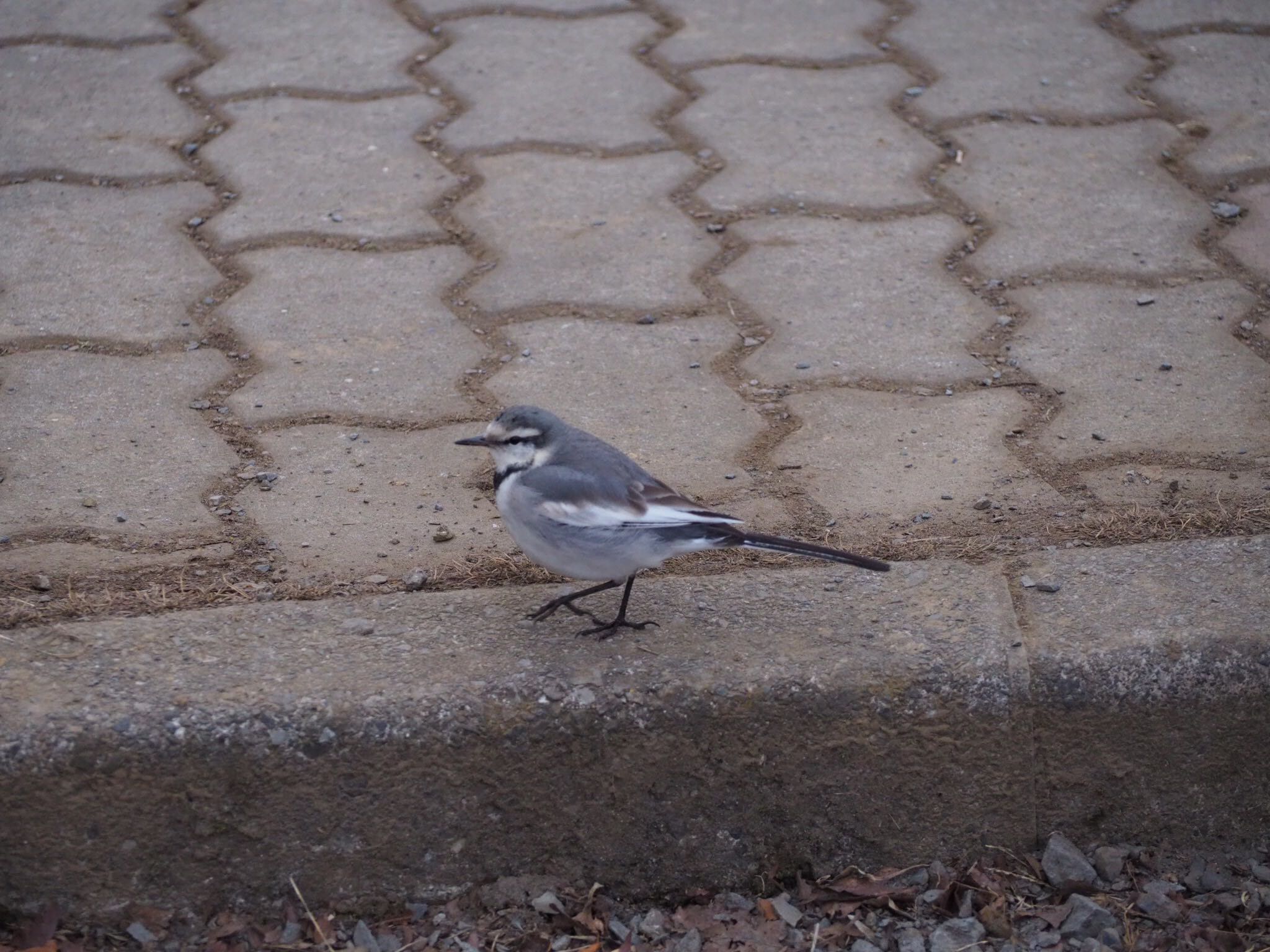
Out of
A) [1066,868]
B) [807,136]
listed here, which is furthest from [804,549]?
[807,136]

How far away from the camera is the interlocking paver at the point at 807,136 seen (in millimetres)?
3900

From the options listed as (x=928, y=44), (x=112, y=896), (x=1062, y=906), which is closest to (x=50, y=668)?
(x=112, y=896)

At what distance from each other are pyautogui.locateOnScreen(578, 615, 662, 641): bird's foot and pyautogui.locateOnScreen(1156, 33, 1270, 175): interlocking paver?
7.82 feet

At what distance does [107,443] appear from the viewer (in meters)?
2.89

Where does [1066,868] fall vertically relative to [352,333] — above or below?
below

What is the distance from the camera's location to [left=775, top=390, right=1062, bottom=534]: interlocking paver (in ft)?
9.04

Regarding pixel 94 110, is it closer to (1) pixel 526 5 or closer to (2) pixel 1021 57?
(1) pixel 526 5

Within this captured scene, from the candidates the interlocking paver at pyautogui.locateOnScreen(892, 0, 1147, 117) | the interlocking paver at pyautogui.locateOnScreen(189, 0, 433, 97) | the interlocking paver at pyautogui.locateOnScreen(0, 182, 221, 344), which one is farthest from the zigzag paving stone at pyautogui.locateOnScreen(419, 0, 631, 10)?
the interlocking paver at pyautogui.locateOnScreen(0, 182, 221, 344)

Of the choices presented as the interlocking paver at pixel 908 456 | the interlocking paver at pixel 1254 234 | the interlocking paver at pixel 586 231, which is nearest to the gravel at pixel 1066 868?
the interlocking paver at pixel 908 456

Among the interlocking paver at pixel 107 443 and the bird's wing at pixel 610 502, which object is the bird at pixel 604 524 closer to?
the bird's wing at pixel 610 502

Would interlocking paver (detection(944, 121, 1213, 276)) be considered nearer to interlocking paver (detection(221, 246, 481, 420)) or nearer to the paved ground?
the paved ground

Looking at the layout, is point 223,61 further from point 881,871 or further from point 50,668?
point 881,871

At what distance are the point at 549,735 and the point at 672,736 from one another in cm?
18

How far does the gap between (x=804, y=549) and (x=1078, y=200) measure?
6.58 feet
